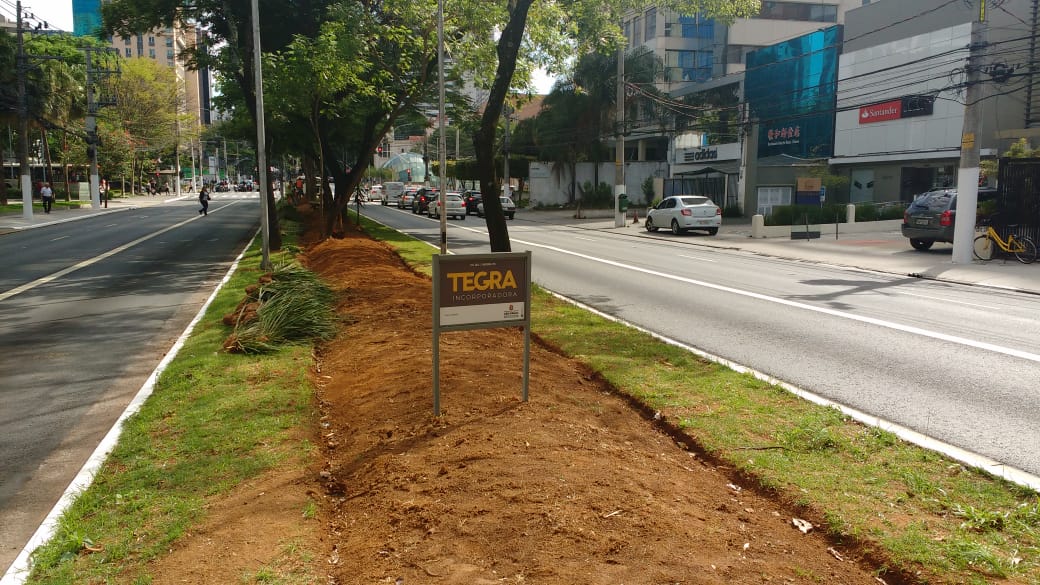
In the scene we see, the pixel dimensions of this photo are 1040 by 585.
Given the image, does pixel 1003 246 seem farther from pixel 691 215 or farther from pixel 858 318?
pixel 691 215

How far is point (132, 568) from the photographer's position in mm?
3863

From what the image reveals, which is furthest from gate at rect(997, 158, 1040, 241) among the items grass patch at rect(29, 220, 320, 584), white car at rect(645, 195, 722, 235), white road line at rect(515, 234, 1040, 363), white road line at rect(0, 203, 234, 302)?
white road line at rect(0, 203, 234, 302)

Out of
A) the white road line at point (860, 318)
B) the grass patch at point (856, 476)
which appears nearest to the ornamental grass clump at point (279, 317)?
the grass patch at point (856, 476)

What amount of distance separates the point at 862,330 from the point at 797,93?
4094cm

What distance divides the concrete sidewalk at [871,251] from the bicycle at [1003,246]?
227 mm

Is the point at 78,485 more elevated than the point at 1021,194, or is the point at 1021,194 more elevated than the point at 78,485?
the point at 1021,194

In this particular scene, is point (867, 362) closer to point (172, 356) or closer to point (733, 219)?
point (172, 356)

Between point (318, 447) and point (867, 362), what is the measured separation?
6024mm

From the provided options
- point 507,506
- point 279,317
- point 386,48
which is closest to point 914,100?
point 386,48

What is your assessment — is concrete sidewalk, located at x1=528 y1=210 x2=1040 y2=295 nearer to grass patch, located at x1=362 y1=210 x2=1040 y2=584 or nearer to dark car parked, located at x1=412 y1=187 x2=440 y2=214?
grass patch, located at x1=362 y1=210 x2=1040 y2=584

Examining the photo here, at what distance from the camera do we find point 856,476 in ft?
16.1

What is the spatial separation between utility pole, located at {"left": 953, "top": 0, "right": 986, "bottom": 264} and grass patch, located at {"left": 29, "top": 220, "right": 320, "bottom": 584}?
1681 cm

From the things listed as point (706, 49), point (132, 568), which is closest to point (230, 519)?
point (132, 568)

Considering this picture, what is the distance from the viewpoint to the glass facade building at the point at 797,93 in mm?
44906
